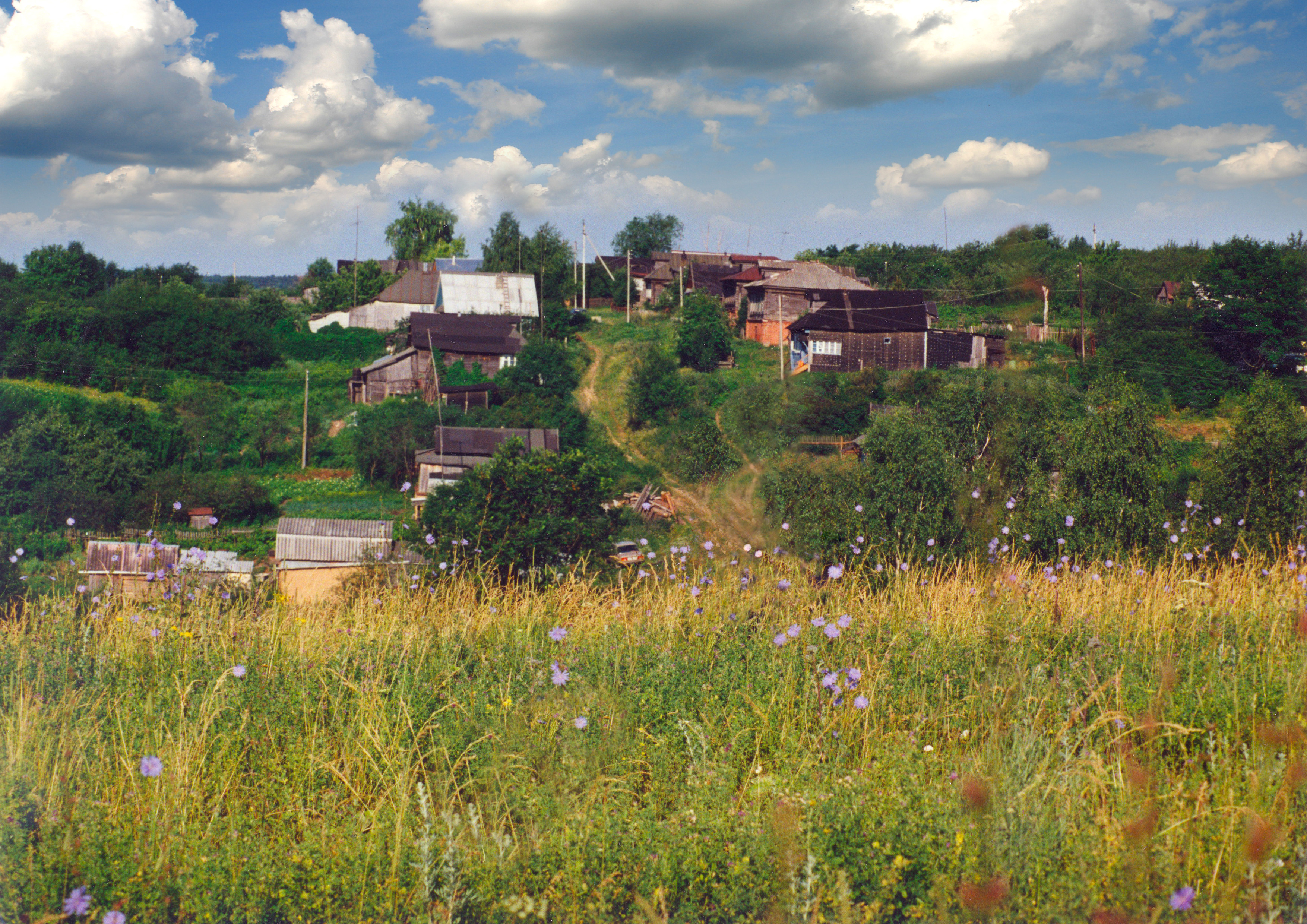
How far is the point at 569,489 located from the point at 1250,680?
19014mm

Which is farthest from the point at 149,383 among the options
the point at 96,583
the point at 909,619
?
the point at 909,619

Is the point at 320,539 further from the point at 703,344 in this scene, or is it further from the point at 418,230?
the point at 418,230

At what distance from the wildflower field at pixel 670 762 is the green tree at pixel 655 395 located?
32925mm

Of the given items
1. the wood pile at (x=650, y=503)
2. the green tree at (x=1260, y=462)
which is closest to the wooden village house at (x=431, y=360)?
the wood pile at (x=650, y=503)

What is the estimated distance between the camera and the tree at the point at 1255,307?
38.5m

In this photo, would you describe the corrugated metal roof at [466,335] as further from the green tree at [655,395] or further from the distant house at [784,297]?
the distant house at [784,297]

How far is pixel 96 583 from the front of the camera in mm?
4168

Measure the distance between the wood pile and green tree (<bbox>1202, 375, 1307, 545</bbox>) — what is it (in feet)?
57.0

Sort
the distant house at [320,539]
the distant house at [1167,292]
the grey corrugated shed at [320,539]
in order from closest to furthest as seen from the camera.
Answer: the distant house at [320,539], the grey corrugated shed at [320,539], the distant house at [1167,292]

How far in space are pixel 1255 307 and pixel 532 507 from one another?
36.8 meters

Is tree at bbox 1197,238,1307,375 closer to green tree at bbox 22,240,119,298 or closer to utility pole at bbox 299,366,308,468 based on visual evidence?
utility pole at bbox 299,366,308,468

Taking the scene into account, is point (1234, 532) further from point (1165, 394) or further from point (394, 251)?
point (394, 251)

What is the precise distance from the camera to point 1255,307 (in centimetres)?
3981

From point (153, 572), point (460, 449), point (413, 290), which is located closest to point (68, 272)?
point (413, 290)
